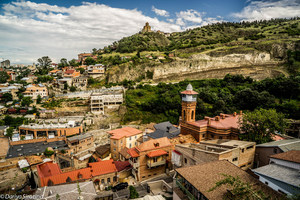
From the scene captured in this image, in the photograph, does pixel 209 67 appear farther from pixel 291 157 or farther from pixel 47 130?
pixel 291 157

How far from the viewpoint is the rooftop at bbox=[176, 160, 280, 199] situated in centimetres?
895

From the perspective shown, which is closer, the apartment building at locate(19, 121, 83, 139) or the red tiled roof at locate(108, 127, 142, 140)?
the red tiled roof at locate(108, 127, 142, 140)

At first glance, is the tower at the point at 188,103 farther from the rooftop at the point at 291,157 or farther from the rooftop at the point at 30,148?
the rooftop at the point at 30,148

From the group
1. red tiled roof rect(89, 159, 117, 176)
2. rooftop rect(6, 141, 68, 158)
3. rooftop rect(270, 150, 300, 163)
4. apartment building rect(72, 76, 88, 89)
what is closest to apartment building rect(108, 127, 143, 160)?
red tiled roof rect(89, 159, 117, 176)

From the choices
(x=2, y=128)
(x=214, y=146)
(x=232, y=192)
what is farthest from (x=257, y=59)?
(x=2, y=128)

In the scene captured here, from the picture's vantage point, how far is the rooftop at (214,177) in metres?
8.95

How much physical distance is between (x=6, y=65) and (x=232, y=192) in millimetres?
144064

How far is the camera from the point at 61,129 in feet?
119

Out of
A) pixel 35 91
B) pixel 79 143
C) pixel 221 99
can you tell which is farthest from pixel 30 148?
pixel 221 99

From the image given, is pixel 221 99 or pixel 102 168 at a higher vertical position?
pixel 221 99

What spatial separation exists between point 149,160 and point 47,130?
25.9 metres

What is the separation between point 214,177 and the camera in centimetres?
1035

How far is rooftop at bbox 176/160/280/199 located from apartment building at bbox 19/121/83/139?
31452mm

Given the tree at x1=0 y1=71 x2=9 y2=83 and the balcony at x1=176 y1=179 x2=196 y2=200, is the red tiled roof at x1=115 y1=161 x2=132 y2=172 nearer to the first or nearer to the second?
the balcony at x1=176 y1=179 x2=196 y2=200
